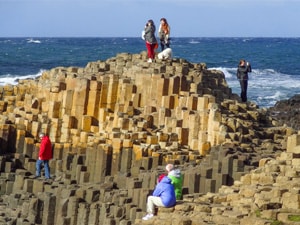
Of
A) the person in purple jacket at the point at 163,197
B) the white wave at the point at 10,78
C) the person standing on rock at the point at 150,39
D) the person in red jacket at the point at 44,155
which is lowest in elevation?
the white wave at the point at 10,78

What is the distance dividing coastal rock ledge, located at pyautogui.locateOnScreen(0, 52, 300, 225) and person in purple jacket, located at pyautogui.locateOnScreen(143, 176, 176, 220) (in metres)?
0.27

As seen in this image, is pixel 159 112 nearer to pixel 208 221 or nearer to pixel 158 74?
pixel 158 74

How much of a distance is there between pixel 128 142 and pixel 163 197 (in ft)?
25.9

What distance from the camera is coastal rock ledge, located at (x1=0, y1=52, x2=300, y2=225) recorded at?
2305 cm

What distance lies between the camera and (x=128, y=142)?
2741 centimetres

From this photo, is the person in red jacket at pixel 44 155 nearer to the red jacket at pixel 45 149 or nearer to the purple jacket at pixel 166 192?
the red jacket at pixel 45 149

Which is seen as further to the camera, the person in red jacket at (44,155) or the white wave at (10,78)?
the white wave at (10,78)

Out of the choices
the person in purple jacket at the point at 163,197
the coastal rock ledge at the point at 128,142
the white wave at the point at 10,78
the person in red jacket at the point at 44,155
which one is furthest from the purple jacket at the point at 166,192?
the white wave at the point at 10,78

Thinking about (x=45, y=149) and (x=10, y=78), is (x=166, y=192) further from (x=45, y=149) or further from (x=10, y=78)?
(x=10, y=78)

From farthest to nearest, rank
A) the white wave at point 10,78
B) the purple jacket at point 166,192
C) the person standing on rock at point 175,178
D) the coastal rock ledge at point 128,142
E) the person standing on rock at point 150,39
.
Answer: the white wave at point 10,78, the person standing on rock at point 150,39, the coastal rock ledge at point 128,142, the person standing on rock at point 175,178, the purple jacket at point 166,192

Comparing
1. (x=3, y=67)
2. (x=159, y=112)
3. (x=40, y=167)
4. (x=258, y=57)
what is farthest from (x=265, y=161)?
(x=258, y=57)

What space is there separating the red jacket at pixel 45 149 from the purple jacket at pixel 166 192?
28.4ft

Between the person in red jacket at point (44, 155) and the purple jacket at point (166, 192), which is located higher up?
the purple jacket at point (166, 192)

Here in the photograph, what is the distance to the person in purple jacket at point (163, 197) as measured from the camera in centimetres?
1948
